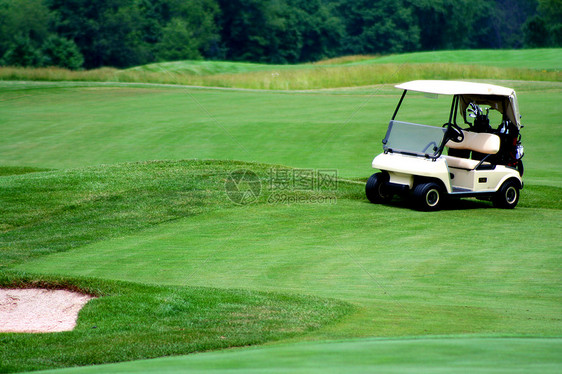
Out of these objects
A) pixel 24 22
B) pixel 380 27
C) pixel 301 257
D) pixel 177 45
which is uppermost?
pixel 380 27

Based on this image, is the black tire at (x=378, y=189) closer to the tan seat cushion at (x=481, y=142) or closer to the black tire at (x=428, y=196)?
the black tire at (x=428, y=196)

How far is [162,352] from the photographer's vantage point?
5.91 m

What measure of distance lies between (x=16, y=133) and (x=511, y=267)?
59.9ft

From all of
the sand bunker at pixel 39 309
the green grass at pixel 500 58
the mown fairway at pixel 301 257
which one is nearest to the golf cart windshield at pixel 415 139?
the mown fairway at pixel 301 257

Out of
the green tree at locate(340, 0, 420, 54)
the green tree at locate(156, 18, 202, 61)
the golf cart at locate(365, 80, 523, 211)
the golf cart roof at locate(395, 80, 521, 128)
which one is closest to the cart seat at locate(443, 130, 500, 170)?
the golf cart at locate(365, 80, 523, 211)

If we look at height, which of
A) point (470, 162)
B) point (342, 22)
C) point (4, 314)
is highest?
point (342, 22)

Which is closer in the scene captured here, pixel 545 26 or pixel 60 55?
pixel 60 55

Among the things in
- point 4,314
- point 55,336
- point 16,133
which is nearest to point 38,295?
point 4,314

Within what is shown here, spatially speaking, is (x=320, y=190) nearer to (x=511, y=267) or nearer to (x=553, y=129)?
(x=511, y=267)

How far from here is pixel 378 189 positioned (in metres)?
12.9

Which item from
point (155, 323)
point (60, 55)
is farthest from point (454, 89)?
point (60, 55)

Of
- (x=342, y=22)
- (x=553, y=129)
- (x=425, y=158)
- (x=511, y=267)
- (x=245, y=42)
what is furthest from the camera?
(x=342, y=22)

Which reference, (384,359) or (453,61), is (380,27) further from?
(384,359)

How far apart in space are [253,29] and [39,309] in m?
82.9
